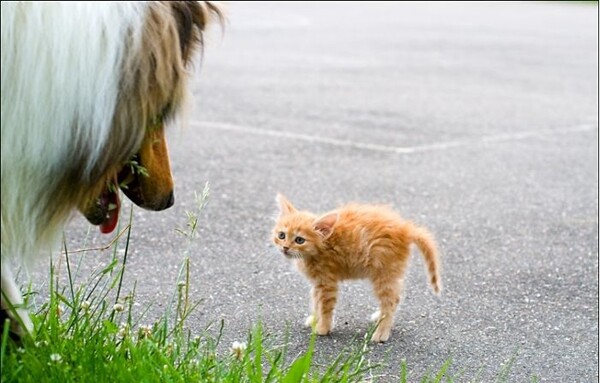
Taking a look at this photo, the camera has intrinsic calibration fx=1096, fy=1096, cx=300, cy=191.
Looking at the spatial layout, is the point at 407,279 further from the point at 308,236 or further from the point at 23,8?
the point at 23,8

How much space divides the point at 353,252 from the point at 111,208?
158 centimetres

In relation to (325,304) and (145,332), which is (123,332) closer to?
(145,332)

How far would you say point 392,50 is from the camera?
16422 millimetres

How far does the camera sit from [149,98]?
299 centimetres

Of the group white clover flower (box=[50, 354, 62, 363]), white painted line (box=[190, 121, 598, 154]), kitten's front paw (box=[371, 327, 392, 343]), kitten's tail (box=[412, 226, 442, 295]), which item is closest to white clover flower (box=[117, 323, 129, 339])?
white clover flower (box=[50, 354, 62, 363])

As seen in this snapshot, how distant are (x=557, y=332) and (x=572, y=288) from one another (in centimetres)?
70

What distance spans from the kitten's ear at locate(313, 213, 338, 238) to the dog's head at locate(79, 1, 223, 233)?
1477mm

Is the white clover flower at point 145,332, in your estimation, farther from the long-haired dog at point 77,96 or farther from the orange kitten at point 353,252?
the orange kitten at point 353,252

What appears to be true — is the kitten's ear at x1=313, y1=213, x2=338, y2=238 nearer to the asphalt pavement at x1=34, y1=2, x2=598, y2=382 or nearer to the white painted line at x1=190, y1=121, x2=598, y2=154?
the asphalt pavement at x1=34, y1=2, x2=598, y2=382

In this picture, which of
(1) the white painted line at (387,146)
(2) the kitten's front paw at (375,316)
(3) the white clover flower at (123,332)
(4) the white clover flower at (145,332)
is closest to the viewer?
(3) the white clover flower at (123,332)

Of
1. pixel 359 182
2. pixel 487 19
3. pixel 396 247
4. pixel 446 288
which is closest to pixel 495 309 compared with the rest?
pixel 446 288

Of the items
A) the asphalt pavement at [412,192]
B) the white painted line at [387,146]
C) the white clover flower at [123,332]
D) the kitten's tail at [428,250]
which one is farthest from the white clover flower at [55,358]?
the white painted line at [387,146]

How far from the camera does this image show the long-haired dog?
2.83 metres

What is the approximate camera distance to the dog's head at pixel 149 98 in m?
2.93
